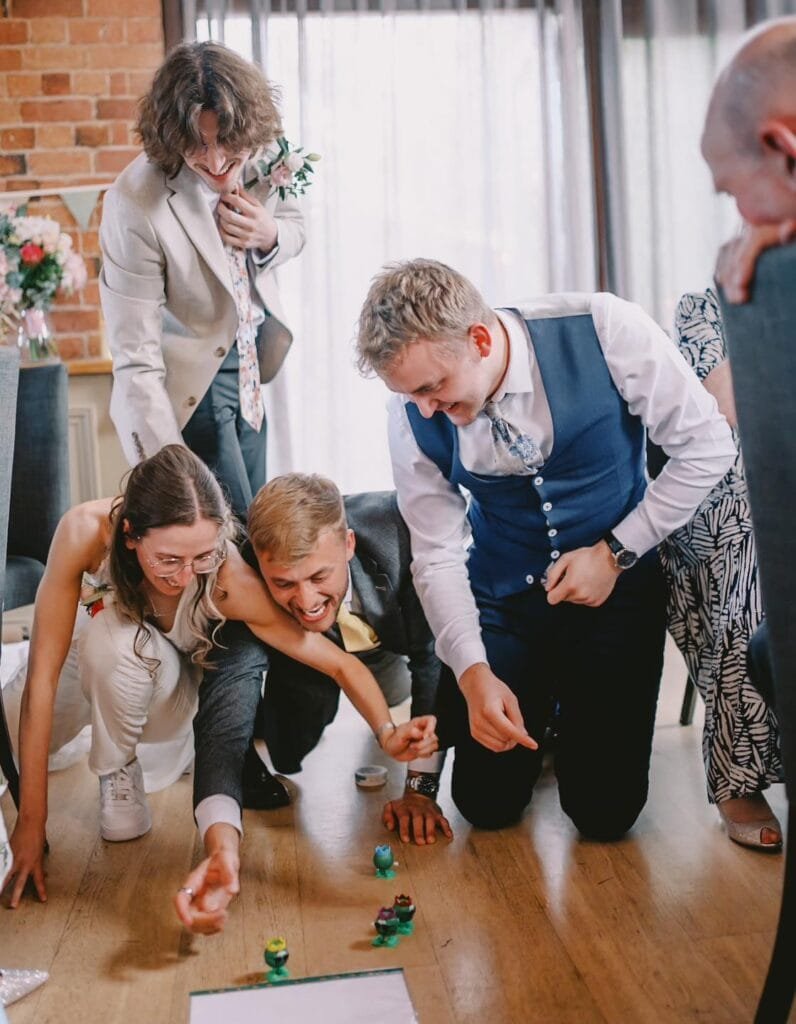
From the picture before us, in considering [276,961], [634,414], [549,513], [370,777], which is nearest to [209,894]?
[276,961]

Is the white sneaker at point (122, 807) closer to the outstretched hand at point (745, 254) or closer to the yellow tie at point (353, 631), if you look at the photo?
the yellow tie at point (353, 631)

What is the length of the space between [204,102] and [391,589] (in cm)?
96

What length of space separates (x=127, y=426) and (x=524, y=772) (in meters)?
1.05

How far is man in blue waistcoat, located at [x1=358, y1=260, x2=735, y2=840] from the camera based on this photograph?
6.10 feet

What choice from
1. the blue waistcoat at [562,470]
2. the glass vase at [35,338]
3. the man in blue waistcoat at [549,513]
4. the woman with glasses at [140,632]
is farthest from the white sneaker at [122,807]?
the glass vase at [35,338]

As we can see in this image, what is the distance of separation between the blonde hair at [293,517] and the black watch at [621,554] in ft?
1.55

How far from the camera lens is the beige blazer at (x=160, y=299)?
7.52 ft

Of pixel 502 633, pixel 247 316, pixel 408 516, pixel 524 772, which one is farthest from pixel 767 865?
pixel 247 316

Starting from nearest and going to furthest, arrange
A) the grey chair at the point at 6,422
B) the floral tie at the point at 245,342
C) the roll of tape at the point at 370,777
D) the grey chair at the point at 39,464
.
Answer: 1. the grey chair at the point at 6,422
2. the roll of tape at the point at 370,777
3. the floral tie at the point at 245,342
4. the grey chair at the point at 39,464

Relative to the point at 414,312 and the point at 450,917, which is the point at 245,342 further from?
the point at 450,917

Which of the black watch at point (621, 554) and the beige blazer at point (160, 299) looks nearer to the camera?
the black watch at point (621, 554)

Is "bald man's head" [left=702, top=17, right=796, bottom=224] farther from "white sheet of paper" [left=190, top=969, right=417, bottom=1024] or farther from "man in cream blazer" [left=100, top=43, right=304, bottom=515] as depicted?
"man in cream blazer" [left=100, top=43, right=304, bottom=515]

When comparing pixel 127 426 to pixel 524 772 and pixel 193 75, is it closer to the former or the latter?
pixel 193 75

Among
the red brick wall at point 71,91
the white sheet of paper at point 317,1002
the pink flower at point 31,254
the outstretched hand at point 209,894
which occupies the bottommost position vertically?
the white sheet of paper at point 317,1002
